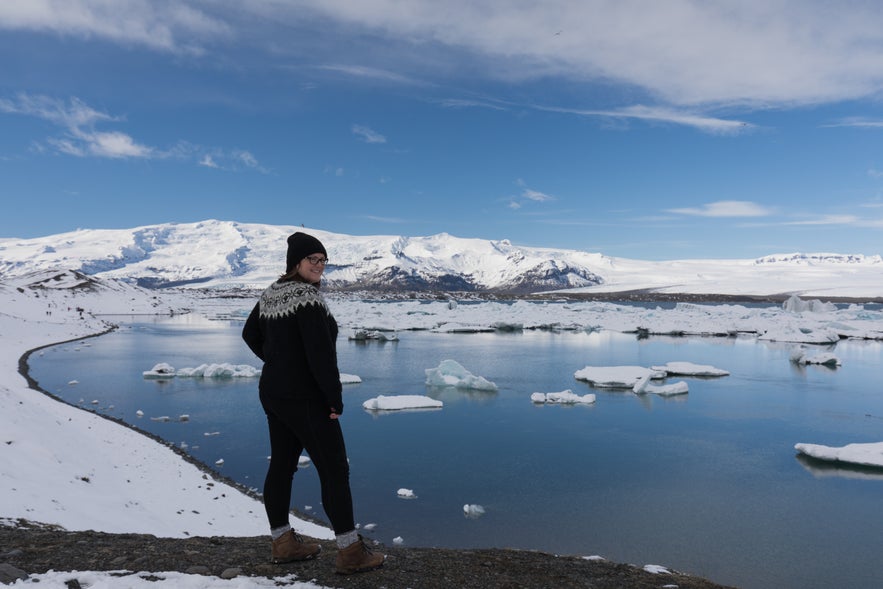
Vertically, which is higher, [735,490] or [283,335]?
[283,335]

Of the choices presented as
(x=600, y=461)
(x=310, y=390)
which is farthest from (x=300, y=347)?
(x=600, y=461)

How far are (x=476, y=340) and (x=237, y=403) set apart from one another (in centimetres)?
2288

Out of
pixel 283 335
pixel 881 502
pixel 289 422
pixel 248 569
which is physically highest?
pixel 283 335

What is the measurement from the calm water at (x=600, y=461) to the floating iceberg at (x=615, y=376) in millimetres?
722

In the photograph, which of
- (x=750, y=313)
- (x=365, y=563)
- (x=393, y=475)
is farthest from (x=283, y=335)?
(x=750, y=313)

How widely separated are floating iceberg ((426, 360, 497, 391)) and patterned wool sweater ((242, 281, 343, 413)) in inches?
638

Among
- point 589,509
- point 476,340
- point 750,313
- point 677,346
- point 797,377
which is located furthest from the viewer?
point 750,313

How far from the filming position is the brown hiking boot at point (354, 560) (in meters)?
Result: 3.16

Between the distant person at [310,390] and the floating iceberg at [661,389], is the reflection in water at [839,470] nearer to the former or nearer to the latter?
the floating iceberg at [661,389]

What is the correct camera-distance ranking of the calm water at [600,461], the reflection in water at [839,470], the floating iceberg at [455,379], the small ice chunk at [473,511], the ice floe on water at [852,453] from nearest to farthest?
1. the calm water at [600,461]
2. the small ice chunk at [473,511]
3. the reflection in water at [839,470]
4. the ice floe on water at [852,453]
5. the floating iceberg at [455,379]

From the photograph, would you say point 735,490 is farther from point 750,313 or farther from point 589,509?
point 750,313

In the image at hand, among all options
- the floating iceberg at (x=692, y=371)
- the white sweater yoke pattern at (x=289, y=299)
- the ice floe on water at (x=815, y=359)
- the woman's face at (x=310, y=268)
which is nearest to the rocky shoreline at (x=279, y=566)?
the white sweater yoke pattern at (x=289, y=299)

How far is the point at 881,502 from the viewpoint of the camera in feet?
32.0

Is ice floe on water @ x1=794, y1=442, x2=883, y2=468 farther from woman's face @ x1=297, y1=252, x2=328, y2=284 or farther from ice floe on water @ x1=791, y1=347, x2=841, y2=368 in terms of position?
ice floe on water @ x1=791, y1=347, x2=841, y2=368
